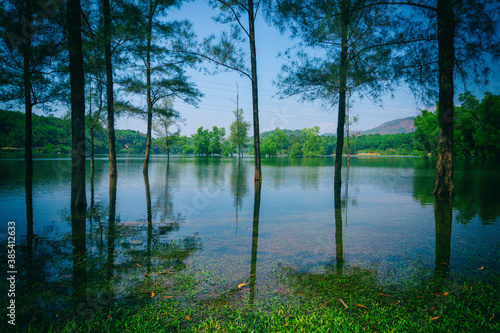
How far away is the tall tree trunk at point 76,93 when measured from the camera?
777cm

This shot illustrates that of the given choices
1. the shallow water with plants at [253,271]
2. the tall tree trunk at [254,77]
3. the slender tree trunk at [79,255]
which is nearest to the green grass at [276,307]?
the shallow water with plants at [253,271]

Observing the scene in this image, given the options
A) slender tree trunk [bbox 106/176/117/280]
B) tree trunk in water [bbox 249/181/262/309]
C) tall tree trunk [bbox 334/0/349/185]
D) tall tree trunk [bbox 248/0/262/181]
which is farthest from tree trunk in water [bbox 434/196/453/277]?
tall tree trunk [bbox 248/0/262/181]

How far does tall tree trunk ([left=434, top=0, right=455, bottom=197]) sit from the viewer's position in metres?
10.4

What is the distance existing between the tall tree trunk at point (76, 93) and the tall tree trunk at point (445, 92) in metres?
13.1

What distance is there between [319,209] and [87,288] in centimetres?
787

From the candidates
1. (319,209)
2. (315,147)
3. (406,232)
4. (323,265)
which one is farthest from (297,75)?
(315,147)

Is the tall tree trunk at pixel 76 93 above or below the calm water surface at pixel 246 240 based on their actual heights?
above

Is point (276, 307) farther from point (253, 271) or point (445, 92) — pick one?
point (445, 92)

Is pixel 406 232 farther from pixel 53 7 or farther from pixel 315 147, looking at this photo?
pixel 315 147

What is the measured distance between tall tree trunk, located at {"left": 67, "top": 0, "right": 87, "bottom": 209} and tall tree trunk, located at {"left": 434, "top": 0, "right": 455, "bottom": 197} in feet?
43.0

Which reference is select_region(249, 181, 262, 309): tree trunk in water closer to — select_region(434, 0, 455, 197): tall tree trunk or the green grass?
the green grass

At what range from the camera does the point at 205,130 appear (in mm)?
112000

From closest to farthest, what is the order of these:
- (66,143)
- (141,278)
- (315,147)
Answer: (141,278) < (66,143) < (315,147)

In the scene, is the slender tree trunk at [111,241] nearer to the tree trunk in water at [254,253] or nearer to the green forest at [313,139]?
the tree trunk in water at [254,253]
